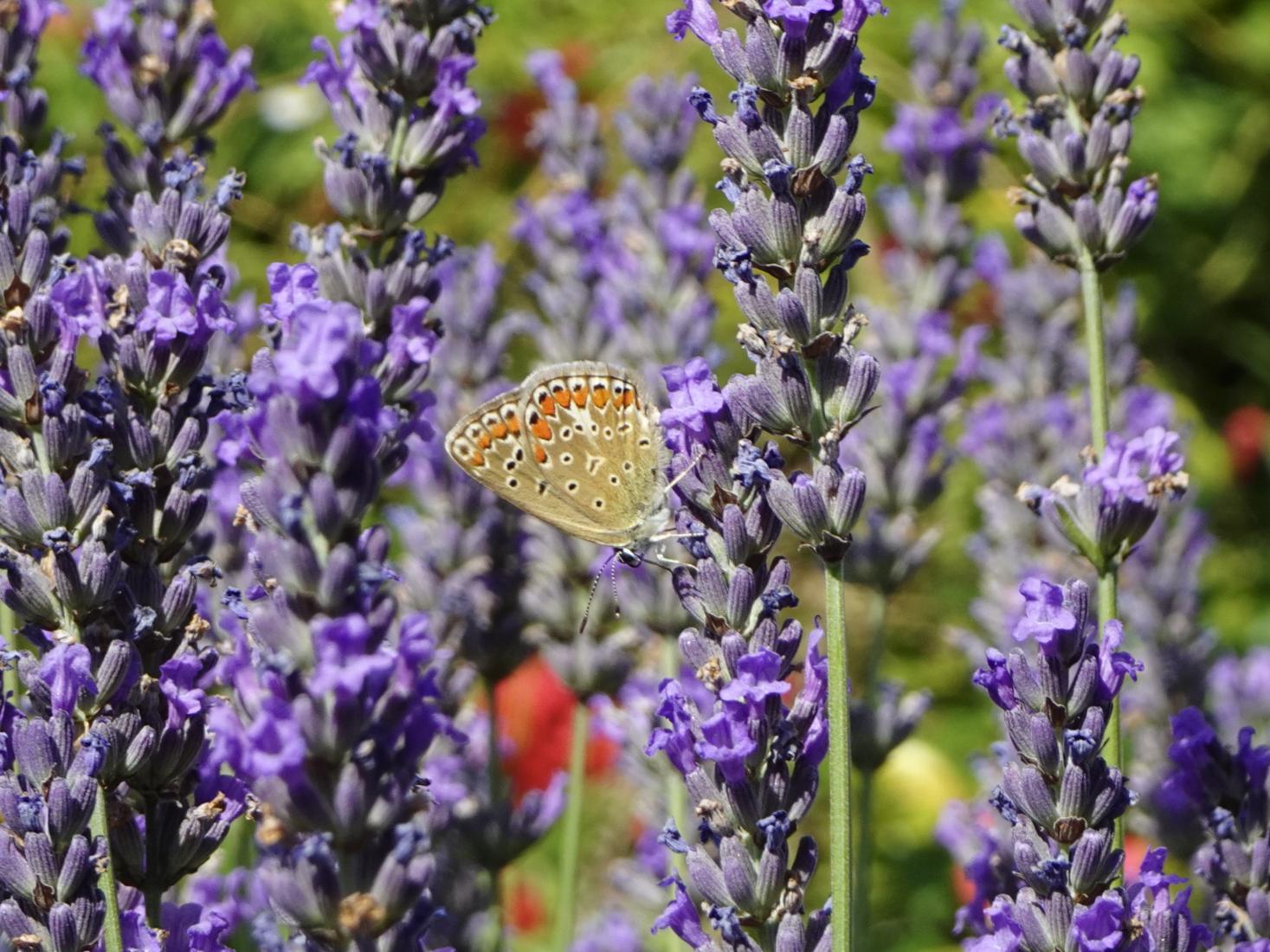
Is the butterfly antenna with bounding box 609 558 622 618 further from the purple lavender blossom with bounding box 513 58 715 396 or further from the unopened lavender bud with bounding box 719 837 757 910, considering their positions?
the unopened lavender bud with bounding box 719 837 757 910

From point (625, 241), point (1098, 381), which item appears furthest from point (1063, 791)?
point (625, 241)

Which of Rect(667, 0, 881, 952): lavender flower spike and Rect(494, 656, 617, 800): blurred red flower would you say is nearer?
Rect(667, 0, 881, 952): lavender flower spike

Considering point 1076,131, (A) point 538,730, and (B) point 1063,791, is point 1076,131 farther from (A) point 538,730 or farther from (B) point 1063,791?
(A) point 538,730

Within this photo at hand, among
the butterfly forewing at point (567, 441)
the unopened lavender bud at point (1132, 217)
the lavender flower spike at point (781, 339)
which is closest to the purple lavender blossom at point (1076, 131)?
the unopened lavender bud at point (1132, 217)

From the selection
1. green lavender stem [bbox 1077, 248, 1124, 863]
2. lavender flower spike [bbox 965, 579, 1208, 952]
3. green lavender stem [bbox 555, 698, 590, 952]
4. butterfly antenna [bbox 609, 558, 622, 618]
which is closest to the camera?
lavender flower spike [bbox 965, 579, 1208, 952]

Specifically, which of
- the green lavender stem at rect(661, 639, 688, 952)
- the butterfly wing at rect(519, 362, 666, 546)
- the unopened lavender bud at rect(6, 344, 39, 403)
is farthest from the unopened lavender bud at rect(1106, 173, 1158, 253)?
the unopened lavender bud at rect(6, 344, 39, 403)

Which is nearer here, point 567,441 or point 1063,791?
point 1063,791
